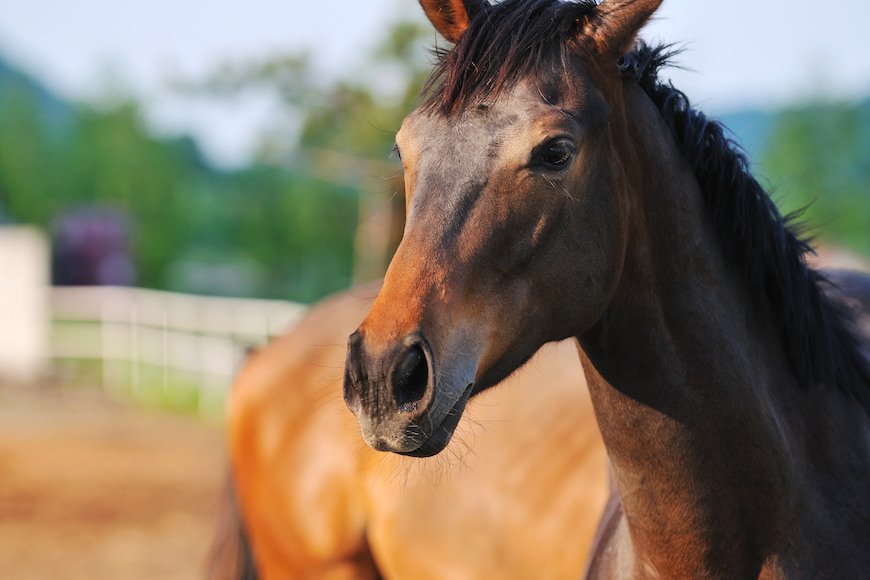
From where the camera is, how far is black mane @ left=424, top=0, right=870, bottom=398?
1.47 m

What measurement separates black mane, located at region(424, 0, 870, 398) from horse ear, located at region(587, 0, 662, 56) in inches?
1.5

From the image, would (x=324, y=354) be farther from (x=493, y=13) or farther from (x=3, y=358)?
(x=3, y=358)

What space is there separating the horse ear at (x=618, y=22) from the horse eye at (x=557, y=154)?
0.26 meters

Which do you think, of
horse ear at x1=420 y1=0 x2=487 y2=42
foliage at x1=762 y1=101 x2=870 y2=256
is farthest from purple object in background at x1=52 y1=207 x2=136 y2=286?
horse ear at x1=420 y1=0 x2=487 y2=42

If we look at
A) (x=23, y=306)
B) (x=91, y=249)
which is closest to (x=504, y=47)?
(x=23, y=306)

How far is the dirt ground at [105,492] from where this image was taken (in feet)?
17.6

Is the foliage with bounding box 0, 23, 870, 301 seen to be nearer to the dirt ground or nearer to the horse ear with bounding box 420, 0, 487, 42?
the horse ear with bounding box 420, 0, 487, 42

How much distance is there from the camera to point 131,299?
40.7ft

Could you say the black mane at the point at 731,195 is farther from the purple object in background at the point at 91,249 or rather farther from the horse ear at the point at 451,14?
the purple object in background at the point at 91,249

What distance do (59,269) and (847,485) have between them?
32197 millimetres

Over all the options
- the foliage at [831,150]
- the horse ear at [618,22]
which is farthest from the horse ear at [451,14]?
the foliage at [831,150]

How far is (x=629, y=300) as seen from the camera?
148 cm

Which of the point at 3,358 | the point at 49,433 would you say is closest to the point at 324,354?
the point at 49,433

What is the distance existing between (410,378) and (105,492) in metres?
6.57
